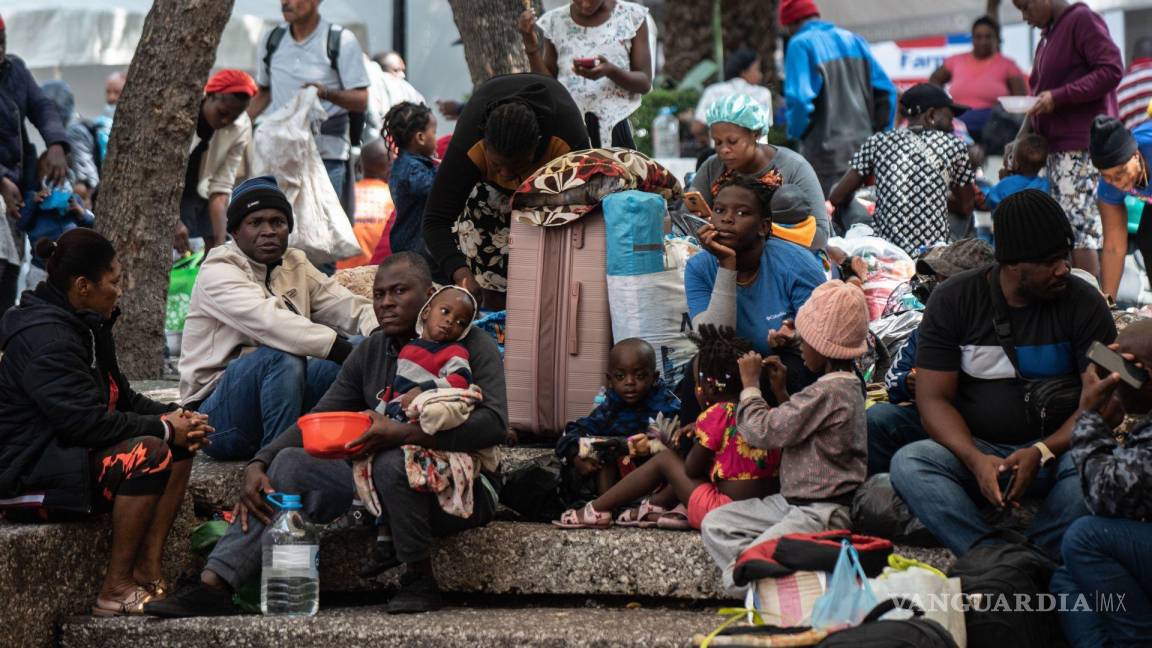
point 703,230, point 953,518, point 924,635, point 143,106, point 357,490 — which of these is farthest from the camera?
point 143,106

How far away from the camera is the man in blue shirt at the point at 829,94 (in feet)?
33.5

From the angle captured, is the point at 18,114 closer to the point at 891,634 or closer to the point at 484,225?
the point at 484,225

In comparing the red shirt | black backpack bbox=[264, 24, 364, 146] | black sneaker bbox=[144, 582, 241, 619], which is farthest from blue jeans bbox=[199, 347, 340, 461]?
the red shirt

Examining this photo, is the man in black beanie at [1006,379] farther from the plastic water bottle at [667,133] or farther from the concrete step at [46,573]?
the plastic water bottle at [667,133]

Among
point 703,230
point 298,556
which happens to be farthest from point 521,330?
point 298,556

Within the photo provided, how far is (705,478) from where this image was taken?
17.2 ft

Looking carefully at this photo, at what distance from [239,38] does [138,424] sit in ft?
29.4

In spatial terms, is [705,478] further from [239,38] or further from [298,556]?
[239,38]

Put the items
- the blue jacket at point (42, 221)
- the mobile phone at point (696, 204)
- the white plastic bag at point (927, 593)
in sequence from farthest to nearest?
the blue jacket at point (42, 221) → the mobile phone at point (696, 204) → the white plastic bag at point (927, 593)

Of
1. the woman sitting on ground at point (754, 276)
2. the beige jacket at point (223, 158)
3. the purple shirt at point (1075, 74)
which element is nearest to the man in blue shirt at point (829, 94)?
the purple shirt at point (1075, 74)

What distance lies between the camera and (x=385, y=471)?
493cm

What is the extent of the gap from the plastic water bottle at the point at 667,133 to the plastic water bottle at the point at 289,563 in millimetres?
10590

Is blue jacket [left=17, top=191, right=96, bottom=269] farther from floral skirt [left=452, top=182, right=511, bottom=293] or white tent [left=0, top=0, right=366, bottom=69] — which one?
white tent [left=0, top=0, right=366, bottom=69]


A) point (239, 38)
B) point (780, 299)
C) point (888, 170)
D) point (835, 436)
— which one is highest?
point (239, 38)
